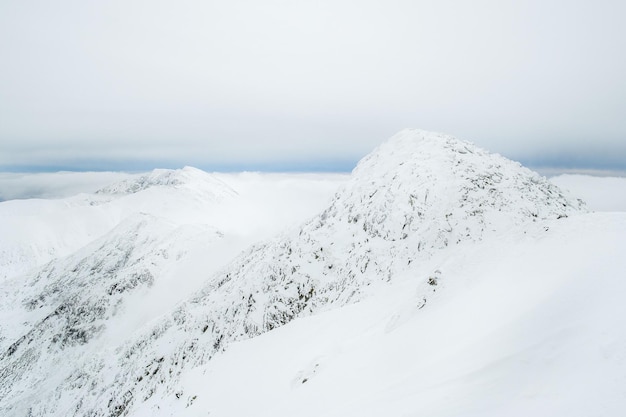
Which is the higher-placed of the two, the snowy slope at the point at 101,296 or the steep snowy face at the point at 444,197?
the steep snowy face at the point at 444,197

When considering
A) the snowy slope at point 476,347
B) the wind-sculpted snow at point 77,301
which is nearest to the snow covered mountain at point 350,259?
the snowy slope at point 476,347

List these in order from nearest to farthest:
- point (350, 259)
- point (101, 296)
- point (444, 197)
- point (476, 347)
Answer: point (476, 347) < point (444, 197) < point (350, 259) < point (101, 296)

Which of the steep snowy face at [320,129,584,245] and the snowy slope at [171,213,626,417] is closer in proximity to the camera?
the snowy slope at [171,213,626,417]

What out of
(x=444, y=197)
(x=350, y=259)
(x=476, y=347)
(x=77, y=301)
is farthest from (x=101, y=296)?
(x=476, y=347)

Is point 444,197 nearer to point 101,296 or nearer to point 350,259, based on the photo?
point 350,259

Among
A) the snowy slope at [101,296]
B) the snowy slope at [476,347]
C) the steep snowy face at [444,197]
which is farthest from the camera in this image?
the snowy slope at [101,296]

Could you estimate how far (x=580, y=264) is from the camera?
49.3 ft

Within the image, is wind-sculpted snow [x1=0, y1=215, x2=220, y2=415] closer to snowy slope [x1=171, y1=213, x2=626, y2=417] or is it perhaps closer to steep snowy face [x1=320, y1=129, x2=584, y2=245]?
snowy slope [x1=171, y1=213, x2=626, y2=417]

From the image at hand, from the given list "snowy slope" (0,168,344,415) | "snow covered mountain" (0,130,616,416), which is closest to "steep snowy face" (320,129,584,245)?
"snow covered mountain" (0,130,616,416)

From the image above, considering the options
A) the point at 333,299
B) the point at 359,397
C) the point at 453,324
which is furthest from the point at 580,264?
the point at 333,299

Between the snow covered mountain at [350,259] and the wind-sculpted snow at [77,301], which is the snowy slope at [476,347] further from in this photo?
the wind-sculpted snow at [77,301]

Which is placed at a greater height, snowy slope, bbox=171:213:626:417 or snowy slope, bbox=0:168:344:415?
snowy slope, bbox=171:213:626:417

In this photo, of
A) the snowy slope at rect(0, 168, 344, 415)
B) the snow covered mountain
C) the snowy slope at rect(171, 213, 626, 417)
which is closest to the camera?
the snowy slope at rect(171, 213, 626, 417)

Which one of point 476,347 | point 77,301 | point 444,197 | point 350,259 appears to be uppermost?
point 444,197
